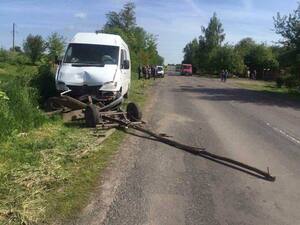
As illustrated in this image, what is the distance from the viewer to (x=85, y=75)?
16.5m

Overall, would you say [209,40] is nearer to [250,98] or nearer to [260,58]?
[260,58]

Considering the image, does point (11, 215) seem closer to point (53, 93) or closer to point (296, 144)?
point (296, 144)

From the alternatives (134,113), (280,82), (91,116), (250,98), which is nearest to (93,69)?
(134,113)

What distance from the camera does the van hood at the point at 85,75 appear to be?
16.3 metres

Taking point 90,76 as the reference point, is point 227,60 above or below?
above

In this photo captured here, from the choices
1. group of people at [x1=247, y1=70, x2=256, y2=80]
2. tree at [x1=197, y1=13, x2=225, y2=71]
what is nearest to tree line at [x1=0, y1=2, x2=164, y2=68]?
group of people at [x1=247, y1=70, x2=256, y2=80]

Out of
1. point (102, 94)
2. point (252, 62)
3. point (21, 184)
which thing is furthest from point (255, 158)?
point (252, 62)

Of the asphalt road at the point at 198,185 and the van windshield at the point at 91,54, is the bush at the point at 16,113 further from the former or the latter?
the van windshield at the point at 91,54

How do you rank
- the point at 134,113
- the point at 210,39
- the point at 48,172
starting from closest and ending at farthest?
the point at 48,172 → the point at 134,113 → the point at 210,39

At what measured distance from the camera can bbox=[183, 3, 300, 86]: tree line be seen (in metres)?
36.7

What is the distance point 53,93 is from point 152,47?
69.2 meters

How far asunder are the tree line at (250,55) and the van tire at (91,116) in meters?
25.1

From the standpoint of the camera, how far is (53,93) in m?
18.0

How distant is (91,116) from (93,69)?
3.95m
